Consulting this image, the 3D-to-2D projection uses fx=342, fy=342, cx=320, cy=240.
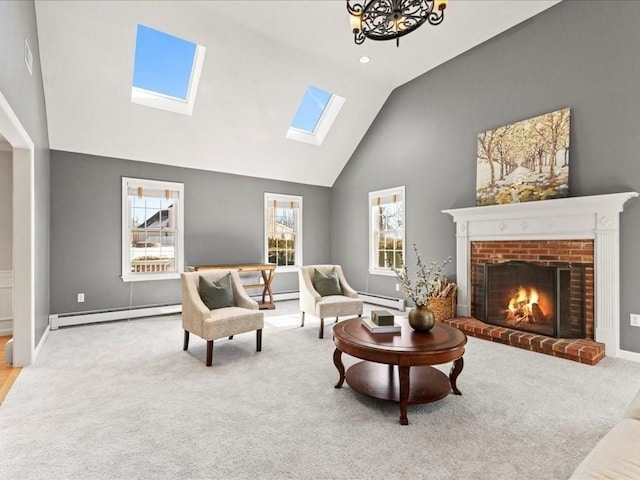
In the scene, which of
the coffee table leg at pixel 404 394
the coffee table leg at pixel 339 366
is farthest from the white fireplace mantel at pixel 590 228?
the coffee table leg at pixel 339 366

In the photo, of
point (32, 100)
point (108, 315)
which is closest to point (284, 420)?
point (32, 100)

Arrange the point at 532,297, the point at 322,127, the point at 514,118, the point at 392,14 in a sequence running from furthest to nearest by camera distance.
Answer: the point at 322,127, the point at 514,118, the point at 532,297, the point at 392,14

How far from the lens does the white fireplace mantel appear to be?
352cm

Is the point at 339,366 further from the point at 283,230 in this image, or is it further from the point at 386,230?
the point at 283,230

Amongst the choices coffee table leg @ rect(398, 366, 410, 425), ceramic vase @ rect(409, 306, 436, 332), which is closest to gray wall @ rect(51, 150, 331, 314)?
ceramic vase @ rect(409, 306, 436, 332)

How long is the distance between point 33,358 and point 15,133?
2.14 m

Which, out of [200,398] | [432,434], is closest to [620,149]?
[432,434]

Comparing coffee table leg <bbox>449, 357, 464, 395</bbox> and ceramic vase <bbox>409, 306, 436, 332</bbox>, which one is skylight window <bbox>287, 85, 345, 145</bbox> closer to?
ceramic vase <bbox>409, 306, 436, 332</bbox>

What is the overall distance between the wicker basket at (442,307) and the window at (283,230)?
10.4ft

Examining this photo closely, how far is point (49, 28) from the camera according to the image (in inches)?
147

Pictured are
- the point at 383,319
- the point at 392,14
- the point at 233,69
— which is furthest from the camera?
the point at 233,69

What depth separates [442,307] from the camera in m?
4.81

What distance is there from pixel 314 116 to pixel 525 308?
184 inches

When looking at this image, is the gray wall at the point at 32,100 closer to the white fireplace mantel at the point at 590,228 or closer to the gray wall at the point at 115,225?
the gray wall at the point at 115,225
